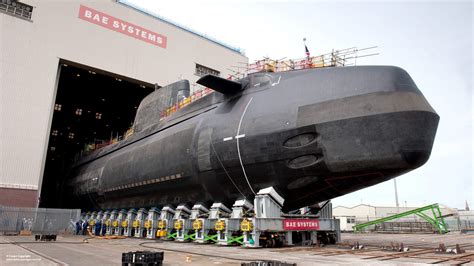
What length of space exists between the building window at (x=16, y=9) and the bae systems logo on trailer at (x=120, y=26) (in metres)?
4.84

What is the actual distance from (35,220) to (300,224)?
83.1 feet

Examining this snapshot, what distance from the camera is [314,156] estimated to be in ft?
49.2

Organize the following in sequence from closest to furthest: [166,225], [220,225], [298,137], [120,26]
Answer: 1. [298,137]
2. [220,225]
3. [166,225]
4. [120,26]

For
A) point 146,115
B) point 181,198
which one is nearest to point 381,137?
point 181,198

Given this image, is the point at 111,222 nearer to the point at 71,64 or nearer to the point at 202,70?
the point at 71,64

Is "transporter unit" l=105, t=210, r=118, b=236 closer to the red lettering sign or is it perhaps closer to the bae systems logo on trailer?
the red lettering sign

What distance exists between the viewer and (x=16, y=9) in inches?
1359

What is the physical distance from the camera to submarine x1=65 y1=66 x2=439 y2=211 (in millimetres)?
13711

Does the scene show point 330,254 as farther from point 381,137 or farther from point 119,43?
point 119,43

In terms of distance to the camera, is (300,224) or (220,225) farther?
(220,225)

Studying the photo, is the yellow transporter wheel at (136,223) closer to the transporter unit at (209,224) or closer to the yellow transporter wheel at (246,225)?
the transporter unit at (209,224)

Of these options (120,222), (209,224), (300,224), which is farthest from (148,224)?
(300,224)

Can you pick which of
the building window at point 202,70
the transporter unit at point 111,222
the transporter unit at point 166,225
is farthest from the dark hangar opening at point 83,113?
the transporter unit at point 166,225

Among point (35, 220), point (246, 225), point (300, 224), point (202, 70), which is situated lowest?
point (35, 220)
